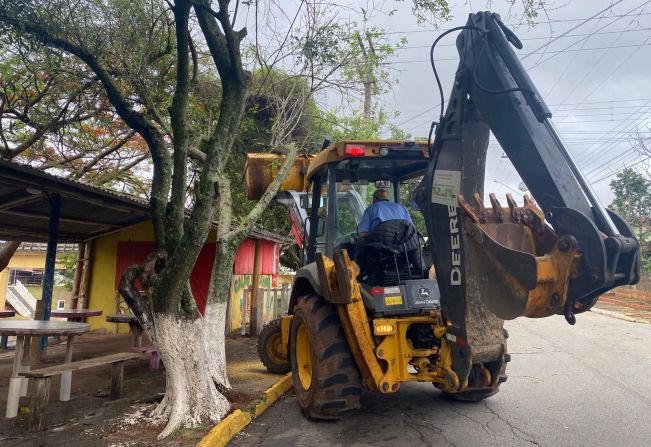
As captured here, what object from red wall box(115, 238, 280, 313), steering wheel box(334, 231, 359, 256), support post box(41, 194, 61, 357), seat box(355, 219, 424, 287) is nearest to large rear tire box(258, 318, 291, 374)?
steering wheel box(334, 231, 359, 256)

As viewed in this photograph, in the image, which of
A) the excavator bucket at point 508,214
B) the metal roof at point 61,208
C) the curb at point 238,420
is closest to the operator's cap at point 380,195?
the excavator bucket at point 508,214

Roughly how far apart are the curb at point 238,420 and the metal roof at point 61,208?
3396 mm

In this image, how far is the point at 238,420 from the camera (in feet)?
15.0

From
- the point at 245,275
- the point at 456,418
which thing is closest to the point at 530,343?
the point at 456,418

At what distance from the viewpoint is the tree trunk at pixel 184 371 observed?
445cm

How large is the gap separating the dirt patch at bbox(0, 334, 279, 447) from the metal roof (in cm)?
248

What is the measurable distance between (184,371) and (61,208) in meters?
5.05

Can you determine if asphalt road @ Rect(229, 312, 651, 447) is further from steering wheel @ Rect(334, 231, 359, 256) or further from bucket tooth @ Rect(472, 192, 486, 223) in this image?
bucket tooth @ Rect(472, 192, 486, 223)

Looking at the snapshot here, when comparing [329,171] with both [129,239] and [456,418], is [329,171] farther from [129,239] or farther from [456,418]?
[129,239]

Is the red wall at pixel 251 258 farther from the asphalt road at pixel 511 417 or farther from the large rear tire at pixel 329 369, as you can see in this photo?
the large rear tire at pixel 329 369

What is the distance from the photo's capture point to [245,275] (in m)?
13.1

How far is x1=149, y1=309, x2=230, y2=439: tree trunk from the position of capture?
175 inches

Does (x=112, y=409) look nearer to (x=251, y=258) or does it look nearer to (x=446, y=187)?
(x=446, y=187)

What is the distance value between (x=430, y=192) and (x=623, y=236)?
1398 mm
